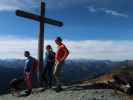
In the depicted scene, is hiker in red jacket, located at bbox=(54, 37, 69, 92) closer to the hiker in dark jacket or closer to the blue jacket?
the hiker in dark jacket

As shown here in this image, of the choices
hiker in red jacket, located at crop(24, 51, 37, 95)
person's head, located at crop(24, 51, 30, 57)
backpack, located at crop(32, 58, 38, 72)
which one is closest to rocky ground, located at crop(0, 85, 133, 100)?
hiker in red jacket, located at crop(24, 51, 37, 95)

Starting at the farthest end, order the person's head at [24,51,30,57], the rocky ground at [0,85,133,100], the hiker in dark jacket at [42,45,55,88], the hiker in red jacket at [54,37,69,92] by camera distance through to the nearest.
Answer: the hiker in dark jacket at [42,45,55,88], the person's head at [24,51,30,57], the hiker in red jacket at [54,37,69,92], the rocky ground at [0,85,133,100]

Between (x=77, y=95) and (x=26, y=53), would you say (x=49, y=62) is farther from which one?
(x=77, y=95)

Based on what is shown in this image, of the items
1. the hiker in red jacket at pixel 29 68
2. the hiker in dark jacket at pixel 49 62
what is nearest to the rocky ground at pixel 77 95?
the hiker in red jacket at pixel 29 68

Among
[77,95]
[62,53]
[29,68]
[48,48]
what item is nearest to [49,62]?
[48,48]

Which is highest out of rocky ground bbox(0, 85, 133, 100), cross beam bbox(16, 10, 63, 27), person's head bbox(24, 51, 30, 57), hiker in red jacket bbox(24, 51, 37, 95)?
cross beam bbox(16, 10, 63, 27)

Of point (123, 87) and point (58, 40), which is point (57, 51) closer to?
point (58, 40)

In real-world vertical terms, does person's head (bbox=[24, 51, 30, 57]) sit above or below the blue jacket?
above

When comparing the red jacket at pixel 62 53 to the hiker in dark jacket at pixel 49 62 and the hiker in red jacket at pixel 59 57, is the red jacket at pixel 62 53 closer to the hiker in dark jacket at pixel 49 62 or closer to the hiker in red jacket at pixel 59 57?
the hiker in red jacket at pixel 59 57

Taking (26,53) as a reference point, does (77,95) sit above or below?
below

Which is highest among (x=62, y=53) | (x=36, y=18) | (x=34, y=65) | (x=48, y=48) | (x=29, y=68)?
(x=36, y=18)

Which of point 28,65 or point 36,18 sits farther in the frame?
point 36,18

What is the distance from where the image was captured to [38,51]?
21.9 meters

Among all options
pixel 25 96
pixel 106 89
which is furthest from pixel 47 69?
pixel 106 89
